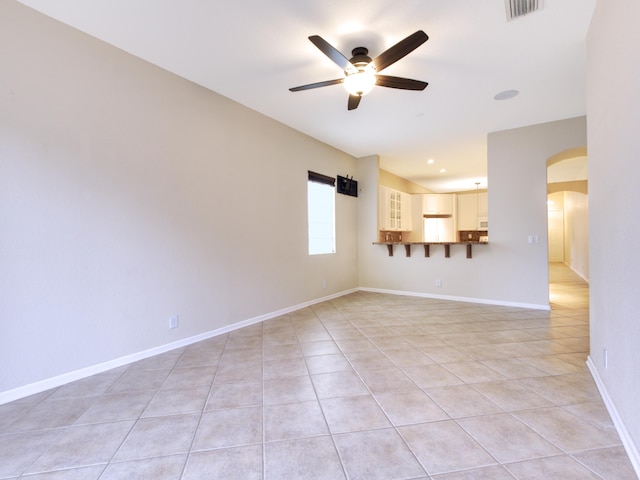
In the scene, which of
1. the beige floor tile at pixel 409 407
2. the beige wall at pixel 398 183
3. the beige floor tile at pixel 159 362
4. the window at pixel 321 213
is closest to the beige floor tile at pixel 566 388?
the beige floor tile at pixel 409 407

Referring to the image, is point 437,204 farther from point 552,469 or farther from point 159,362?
point 159,362

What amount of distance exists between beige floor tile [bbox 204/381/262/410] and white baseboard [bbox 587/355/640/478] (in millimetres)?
1945

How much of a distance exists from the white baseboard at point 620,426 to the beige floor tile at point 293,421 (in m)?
1.44

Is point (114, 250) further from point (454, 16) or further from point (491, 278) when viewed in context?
point (491, 278)

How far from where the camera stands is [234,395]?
6.76 ft

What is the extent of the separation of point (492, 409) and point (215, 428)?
1694 mm

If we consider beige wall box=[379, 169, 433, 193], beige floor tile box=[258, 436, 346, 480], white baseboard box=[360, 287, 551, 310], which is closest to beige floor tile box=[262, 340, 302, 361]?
beige floor tile box=[258, 436, 346, 480]

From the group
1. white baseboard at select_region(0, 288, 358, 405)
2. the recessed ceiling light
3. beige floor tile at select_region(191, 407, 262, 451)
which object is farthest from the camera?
the recessed ceiling light

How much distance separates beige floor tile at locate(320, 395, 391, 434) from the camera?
66.8 inches

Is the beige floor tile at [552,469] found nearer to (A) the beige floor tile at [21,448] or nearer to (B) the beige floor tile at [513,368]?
(B) the beige floor tile at [513,368]

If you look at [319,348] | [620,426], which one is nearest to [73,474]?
[319,348]

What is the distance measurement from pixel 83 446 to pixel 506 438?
2.26 metres

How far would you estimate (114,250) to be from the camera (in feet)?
8.25

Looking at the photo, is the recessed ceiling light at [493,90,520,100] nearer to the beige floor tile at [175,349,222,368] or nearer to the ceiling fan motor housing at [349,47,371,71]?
the ceiling fan motor housing at [349,47,371,71]
